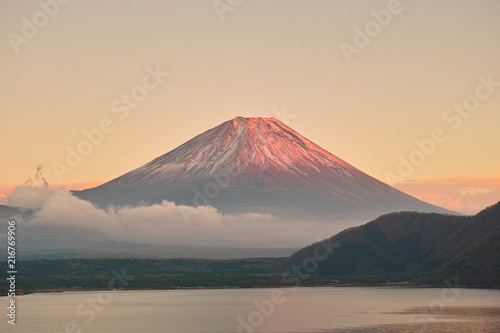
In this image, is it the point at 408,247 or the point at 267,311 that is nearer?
the point at 267,311

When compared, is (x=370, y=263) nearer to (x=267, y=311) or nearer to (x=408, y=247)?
(x=408, y=247)

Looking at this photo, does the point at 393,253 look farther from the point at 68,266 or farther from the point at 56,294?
the point at 68,266

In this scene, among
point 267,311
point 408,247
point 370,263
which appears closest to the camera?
point 267,311

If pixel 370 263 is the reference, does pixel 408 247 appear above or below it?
above

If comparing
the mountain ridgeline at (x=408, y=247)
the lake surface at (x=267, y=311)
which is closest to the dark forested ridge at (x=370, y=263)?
the mountain ridgeline at (x=408, y=247)

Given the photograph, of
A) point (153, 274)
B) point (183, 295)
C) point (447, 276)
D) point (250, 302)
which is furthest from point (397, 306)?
point (153, 274)

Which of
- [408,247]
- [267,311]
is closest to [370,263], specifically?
[408,247]

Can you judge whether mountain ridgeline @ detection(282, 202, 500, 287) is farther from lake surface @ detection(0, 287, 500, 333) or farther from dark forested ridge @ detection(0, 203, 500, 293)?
lake surface @ detection(0, 287, 500, 333)

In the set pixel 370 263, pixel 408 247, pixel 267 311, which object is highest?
pixel 408 247
